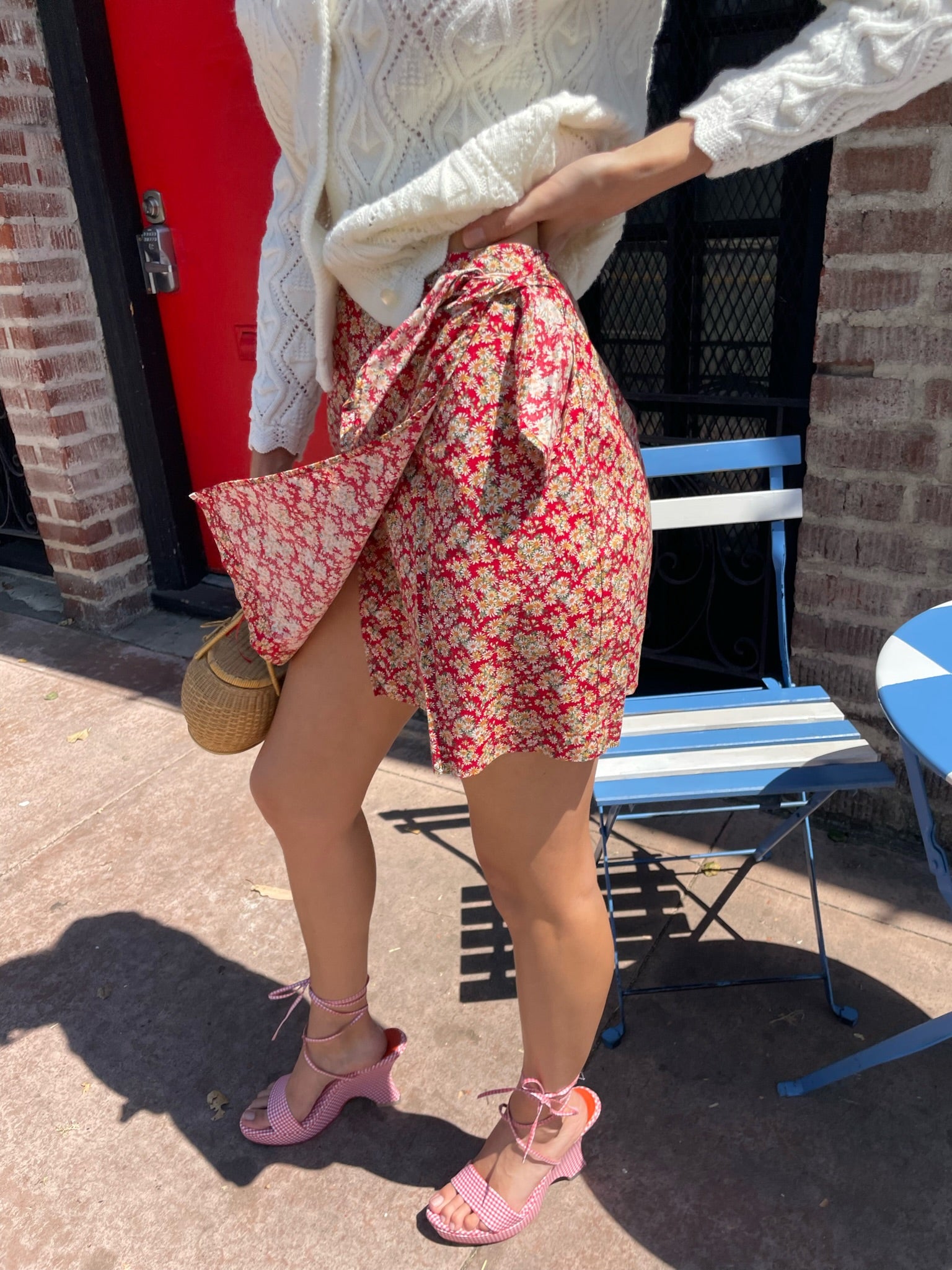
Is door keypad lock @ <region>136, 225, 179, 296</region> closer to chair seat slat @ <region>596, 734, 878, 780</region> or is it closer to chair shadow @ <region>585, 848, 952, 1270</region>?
chair seat slat @ <region>596, 734, 878, 780</region>

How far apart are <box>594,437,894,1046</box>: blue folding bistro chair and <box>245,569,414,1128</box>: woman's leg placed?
0.52 m

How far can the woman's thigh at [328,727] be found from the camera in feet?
4.91

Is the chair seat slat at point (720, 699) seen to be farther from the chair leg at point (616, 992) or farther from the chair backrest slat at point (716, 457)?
the chair backrest slat at point (716, 457)

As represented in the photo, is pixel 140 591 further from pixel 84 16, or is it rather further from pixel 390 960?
Answer: pixel 390 960

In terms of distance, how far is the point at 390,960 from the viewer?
94.2 inches

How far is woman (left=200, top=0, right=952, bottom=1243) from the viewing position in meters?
1.18

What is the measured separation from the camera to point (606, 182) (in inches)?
49.7

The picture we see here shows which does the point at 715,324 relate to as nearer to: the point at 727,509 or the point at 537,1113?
the point at 727,509

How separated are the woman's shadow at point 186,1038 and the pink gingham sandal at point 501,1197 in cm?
13

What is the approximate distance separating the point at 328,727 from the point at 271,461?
1.47ft

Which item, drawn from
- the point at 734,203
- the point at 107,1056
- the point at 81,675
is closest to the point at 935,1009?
the point at 107,1056

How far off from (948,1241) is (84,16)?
449cm

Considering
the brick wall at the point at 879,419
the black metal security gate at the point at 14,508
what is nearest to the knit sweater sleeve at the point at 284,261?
the brick wall at the point at 879,419

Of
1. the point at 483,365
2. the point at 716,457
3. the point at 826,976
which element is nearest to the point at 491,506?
the point at 483,365
